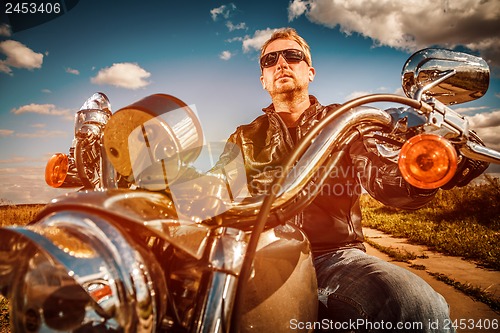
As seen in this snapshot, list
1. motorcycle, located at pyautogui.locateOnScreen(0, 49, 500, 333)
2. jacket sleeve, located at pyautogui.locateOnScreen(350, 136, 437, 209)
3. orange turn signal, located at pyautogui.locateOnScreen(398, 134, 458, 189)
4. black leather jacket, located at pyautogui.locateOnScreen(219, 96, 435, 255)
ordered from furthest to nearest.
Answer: black leather jacket, located at pyautogui.locateOnScreen(219, 96, 435, 255) < jacket sleeve, located at pyautogui.locateOnScreen(350, 136, 437, 209) < orange turn signal, located at pyautogui.locateOnScreen(398, 134, 458, 189) < motorcycle, located at pyautogui.locateOnScreen(0, 49, 500, 333)

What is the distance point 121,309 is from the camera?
1.75 ft

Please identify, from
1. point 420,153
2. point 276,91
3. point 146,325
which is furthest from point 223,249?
point 276,91

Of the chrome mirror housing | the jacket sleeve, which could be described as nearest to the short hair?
the jacket sleeve

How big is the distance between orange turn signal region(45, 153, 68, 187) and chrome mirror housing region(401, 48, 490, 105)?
144 centimetres

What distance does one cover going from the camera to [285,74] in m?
2.53

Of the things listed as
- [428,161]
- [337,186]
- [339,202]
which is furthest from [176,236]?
[337,186]

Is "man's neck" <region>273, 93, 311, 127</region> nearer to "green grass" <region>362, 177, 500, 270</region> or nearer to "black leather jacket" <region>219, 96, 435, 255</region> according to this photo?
"black leather jacket" <region>219, 96, 435, 255</region>

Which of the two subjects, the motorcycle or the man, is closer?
the motorcycle

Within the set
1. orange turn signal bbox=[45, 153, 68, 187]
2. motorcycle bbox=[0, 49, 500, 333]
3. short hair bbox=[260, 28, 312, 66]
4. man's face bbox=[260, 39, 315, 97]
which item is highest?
short hair bbox=[260, 28, 312, 66]

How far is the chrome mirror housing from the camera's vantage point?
114cm

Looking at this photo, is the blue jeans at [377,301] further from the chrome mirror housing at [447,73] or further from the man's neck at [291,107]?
the man's neck at [291,107]

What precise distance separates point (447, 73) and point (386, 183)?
558 millimetres

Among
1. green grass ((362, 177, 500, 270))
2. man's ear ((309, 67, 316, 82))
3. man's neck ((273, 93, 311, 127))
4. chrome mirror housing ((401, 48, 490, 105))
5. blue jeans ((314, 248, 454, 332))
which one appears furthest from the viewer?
green grass ((362, 177, 500, 270))

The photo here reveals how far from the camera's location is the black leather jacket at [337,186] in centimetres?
145
